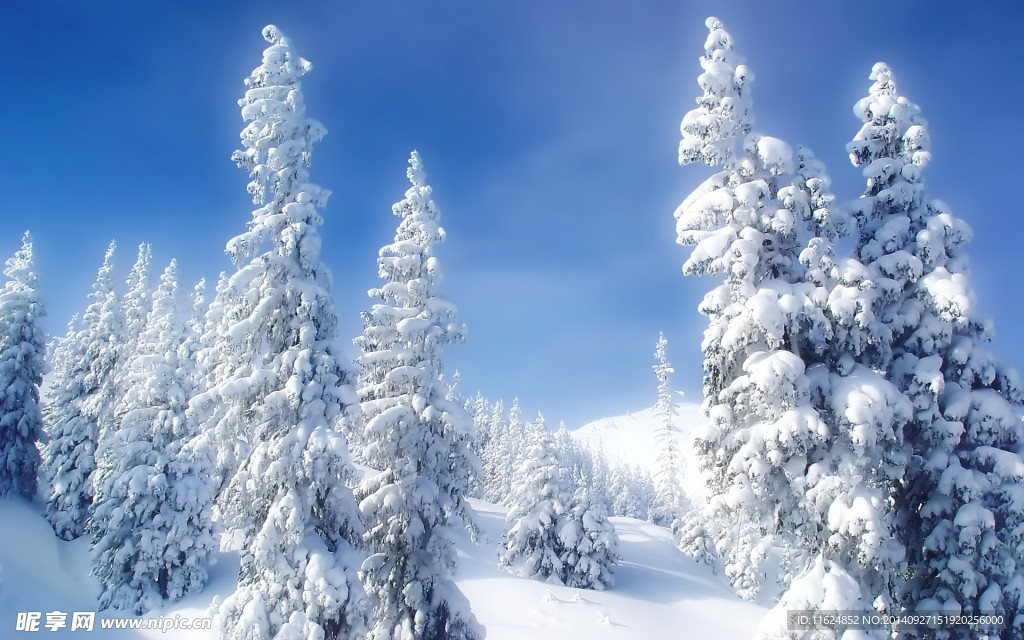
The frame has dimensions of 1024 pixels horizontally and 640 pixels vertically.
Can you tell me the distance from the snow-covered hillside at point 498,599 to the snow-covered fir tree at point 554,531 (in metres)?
1.76

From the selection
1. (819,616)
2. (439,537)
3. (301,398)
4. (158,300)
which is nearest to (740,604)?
(439,537)

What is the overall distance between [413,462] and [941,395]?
14.3 m

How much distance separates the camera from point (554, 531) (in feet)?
137

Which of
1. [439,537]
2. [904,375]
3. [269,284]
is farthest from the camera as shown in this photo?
[439,537]

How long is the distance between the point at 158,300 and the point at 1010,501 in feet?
123

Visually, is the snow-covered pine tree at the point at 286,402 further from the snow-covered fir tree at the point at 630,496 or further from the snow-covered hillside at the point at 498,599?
the snow-covered fir tree at the point at 630,496

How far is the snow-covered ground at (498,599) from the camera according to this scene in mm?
30125

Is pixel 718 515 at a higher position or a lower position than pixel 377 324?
lower

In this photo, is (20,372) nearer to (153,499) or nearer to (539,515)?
(153,499)

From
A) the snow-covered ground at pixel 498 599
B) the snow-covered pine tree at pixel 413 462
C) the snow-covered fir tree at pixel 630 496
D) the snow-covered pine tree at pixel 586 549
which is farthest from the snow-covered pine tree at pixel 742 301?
the snow-covered fir tree at pixel 630 496

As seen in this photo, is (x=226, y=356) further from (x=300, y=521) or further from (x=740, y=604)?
(x=740, y=604)

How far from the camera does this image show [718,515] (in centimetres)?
1372

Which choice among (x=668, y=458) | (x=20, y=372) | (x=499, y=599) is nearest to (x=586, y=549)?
(x=499, y=599)

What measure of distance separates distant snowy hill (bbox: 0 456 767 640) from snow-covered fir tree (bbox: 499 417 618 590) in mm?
1757
